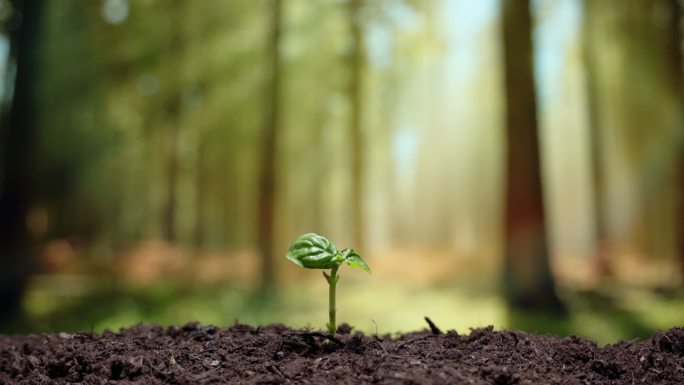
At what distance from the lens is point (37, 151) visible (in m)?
9.86

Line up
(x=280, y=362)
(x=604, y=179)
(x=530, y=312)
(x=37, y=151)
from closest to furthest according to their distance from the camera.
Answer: (x=280, y=362), (x=530, y=312), (x=37, y=151), (x=604, y=179)

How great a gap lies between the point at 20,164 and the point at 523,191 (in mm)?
8260

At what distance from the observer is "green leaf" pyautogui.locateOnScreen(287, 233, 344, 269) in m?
2.58

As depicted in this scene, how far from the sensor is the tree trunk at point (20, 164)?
921 cm

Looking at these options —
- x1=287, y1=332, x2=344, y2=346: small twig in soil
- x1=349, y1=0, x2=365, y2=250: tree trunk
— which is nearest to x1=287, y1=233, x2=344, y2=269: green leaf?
x1=287, y1=332, x2=344, y2=346: small twig in soil

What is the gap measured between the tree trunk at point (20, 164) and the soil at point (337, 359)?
270 inches

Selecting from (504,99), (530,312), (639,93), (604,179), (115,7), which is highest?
(115,7)

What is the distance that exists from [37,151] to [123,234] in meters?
8.07

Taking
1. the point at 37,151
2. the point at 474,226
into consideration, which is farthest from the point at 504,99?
the point at 474,226

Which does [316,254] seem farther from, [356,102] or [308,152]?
[308,152]

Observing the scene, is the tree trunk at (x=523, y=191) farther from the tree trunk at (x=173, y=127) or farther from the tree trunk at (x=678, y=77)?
the tree trunk at (x=173, y=127)

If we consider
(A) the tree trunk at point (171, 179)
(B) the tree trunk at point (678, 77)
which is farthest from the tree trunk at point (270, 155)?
(B) the tree trunk at point (678, 77)

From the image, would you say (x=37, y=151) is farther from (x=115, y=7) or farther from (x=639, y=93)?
(x=639, y=93)

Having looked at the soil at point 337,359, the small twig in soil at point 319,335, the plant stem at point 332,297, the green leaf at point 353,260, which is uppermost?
the green leaf at point 353,260
